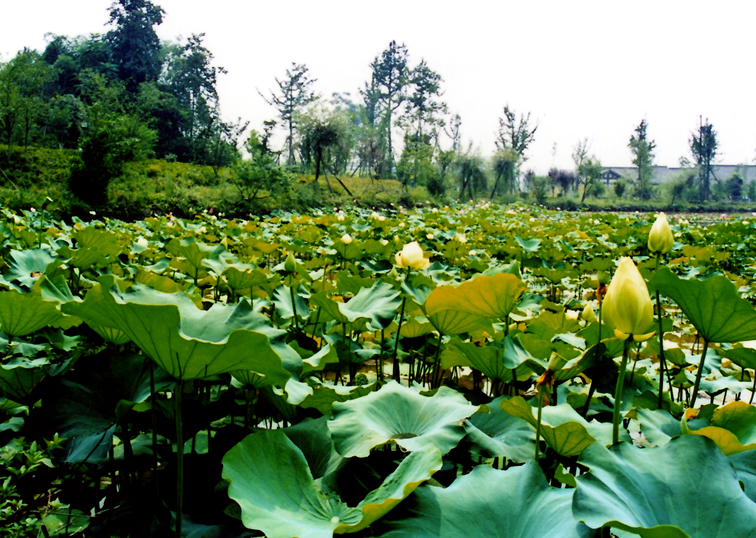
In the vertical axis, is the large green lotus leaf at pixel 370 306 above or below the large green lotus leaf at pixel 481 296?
below

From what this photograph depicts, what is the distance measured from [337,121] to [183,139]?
9921 mm

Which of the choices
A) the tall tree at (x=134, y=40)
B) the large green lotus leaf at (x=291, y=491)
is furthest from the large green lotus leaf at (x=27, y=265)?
the tall tree at (x=134, y=40)

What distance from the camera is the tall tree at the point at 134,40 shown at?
81.6 ft

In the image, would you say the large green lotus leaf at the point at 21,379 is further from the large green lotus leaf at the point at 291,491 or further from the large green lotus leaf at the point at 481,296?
the large green lotus leaf at the point at 481,296

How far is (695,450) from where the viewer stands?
62 centimetres

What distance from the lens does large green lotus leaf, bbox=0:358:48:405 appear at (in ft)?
3.04

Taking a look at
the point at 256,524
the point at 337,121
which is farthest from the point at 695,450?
the point at 337,121

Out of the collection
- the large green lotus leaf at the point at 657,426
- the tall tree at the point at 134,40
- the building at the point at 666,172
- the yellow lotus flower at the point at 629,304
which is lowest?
the large green lotus leaf at the point at 657,426

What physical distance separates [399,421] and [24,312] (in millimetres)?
811

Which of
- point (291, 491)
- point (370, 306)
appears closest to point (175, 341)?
point (291, 491)

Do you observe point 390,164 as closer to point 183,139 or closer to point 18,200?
point 183,139

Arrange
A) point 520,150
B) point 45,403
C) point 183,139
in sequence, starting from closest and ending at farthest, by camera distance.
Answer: point 45,403 < point 183,139 < point 520,150

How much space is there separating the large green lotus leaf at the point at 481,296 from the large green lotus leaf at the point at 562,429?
0.27 m

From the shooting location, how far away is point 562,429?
0.78 m
